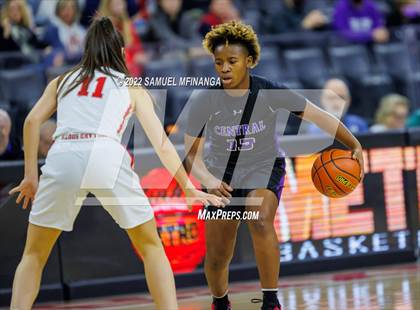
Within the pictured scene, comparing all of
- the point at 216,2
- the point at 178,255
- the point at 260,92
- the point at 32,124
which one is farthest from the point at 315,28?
the point at 32,124

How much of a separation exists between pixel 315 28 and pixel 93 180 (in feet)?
28.4

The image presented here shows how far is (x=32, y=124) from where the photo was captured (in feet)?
19.7

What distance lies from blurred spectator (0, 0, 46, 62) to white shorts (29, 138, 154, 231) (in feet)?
20.2

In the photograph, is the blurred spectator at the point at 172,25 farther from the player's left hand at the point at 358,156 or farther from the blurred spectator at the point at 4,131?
the player's left hand at the point at 358,156

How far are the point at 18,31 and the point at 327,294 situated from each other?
5711 mm

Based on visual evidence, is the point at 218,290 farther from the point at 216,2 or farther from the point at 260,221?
the point at 216,2

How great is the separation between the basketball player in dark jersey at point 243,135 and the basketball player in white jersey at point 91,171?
0.78 metres

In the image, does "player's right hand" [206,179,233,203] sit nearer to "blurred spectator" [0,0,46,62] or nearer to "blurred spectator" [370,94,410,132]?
"blurred spectator" [370,94,410,132]

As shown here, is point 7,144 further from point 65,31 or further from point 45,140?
point 65,31

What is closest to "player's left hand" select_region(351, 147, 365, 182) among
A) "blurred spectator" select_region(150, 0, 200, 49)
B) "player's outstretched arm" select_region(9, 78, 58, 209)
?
"player's outstretched arm" select_region(9, 78, 58, 209)

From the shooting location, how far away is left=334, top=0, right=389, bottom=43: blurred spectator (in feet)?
45.6

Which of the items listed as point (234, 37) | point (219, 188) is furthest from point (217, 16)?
point (219, 188)

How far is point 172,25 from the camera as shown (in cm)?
1328

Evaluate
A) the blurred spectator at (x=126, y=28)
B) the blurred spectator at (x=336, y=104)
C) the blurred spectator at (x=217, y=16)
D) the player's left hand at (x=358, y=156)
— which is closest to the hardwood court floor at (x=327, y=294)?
the player's left hand at (x=358, y=156)
